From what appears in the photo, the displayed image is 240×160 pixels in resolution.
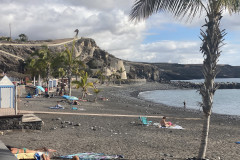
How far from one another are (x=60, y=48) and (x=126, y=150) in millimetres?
87463

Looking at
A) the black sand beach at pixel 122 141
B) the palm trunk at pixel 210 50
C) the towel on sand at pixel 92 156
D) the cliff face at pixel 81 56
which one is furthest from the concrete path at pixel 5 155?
the cliff face at pixel 81 56

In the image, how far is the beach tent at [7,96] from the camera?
12.3 metres

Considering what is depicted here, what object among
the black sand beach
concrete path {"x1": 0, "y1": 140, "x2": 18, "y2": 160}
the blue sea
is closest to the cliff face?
the blue sea

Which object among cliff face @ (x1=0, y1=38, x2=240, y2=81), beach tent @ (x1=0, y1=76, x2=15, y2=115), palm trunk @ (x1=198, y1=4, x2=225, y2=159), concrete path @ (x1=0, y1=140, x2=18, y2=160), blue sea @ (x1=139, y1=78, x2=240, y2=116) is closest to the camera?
A: concrete path @ (x1=0, y1=140, x2=18, y2=160)

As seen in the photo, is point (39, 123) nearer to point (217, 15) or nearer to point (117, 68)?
point (217, 15)

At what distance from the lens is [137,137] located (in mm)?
12242

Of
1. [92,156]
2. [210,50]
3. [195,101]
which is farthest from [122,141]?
[195,101]

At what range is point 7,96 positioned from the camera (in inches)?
489

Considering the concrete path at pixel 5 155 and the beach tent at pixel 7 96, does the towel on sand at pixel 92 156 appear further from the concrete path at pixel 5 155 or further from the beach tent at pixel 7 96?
the beach tent at pixel 7 96

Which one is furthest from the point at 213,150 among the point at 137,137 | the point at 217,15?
the point at 217,15

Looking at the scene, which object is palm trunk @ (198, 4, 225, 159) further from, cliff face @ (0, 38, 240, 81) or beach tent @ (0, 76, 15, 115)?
cliff face @ (0, 38, 240, 81)

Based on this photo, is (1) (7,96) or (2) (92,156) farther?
(1) (7,96)

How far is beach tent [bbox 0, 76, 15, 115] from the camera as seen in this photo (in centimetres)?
1228

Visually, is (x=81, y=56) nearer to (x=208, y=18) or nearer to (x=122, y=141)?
(x=122, y=141)
